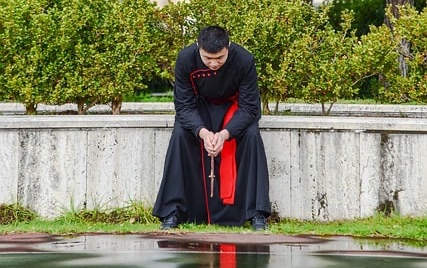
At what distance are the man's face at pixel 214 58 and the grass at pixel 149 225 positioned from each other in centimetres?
128

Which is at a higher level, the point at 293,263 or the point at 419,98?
the point at 419,98

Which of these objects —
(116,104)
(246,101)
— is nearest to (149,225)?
(246,101)

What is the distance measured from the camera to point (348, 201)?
9.07 meters

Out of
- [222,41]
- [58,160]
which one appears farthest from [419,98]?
[58,160]

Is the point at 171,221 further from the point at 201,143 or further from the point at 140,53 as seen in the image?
the point at 140,53

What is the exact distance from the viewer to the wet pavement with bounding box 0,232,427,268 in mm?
6926

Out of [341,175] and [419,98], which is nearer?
[341,175]

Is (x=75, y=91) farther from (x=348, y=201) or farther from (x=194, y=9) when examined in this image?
(x=348, y=201)

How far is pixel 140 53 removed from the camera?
10.9m

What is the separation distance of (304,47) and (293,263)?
3.86m

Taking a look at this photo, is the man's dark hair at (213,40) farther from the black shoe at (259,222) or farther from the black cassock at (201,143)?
the black shoe at (259,222)

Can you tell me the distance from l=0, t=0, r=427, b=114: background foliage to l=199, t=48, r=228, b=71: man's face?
1866 millimetres

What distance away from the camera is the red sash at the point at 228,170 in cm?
889

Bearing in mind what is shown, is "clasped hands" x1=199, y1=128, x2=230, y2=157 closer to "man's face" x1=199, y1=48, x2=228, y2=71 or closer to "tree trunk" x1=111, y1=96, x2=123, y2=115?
"man's face" x1=199, y1=48, x2=228, y2=71
